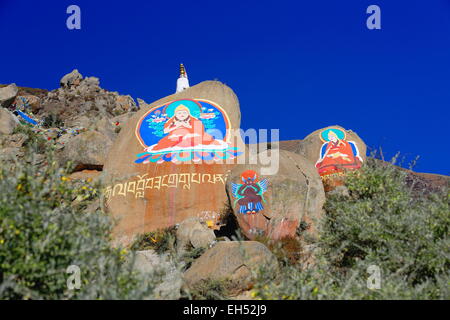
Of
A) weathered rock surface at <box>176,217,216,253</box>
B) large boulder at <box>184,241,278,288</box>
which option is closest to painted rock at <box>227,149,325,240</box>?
weathered rock surface at <box>176,217,216,253</box>

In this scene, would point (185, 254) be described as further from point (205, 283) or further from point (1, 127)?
point (1, 127)

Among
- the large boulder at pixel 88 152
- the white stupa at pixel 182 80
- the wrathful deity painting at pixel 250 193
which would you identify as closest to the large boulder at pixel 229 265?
the wrathful deity painting at pixel 250 193

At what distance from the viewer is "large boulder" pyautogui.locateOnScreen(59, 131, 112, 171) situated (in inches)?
961

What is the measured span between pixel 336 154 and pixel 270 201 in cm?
816

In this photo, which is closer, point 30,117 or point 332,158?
point 332,158

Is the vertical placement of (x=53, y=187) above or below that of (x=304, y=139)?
below

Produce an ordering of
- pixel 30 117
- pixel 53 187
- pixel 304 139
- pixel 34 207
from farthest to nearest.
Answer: pixel 30 117 < pixel 304 139 < pixel 53 187 < pixel 34 207

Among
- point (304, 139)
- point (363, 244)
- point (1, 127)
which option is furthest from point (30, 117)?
point (363, 244)

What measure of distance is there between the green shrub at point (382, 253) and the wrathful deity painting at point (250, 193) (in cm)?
276

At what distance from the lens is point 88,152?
80.5 ft

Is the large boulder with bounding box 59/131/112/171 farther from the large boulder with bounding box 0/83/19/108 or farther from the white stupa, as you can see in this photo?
the large boulder with bounding box 0/83/19/108

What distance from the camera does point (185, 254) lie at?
1508 cm

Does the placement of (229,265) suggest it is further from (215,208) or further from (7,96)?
(7,96)
